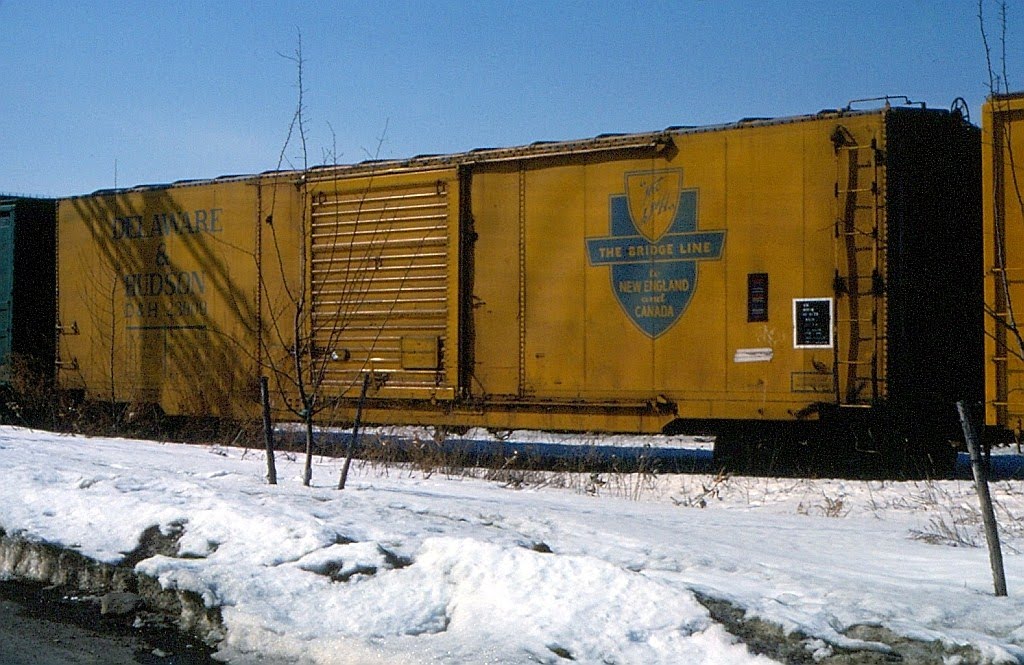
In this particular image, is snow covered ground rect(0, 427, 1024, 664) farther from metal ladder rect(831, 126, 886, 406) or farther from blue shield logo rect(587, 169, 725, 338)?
blue shield logo rect(587, 169, 725, 338)

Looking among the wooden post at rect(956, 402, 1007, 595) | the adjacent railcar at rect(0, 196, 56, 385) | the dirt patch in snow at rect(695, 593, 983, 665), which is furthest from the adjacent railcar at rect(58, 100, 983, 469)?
the dirt patch in snow at rect(695, 593, 983, 665)

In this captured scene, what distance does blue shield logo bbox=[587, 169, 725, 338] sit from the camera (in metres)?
10.5

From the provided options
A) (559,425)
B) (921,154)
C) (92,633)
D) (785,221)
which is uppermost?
(921,154)

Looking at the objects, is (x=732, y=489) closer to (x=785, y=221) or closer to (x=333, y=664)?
(x=785, y=221)

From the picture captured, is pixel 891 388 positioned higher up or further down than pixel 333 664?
higher up

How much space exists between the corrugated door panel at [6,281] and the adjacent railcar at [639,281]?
380 centimetres

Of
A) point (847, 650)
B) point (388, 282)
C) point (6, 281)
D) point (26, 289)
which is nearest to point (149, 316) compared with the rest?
point (26, 289)

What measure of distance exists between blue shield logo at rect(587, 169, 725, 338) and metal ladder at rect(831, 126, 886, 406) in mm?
1235

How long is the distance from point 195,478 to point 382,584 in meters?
3.78

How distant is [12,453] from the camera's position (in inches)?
386

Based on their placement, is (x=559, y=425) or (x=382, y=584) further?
(x=559, y=425)

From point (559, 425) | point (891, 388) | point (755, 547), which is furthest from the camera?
point (559, 425)

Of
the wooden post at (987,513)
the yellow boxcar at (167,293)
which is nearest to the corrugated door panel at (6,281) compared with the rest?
the yellow boxcar at (167,293)

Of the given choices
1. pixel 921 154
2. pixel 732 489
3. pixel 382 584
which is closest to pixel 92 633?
pixel 382 584
